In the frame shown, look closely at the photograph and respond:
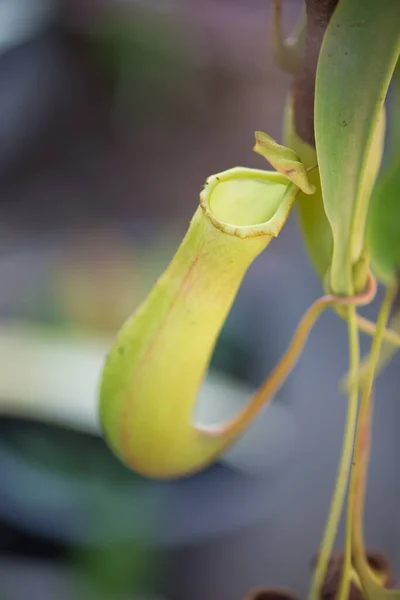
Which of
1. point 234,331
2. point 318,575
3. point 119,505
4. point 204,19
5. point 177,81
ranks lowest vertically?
point 119,505

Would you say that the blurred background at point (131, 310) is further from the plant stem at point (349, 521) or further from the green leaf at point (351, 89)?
the green leaf at point (351, 89)

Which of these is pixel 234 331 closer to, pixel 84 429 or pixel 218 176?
pixel 84 429

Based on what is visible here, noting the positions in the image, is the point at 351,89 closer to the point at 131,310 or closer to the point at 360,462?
the point at 360,462

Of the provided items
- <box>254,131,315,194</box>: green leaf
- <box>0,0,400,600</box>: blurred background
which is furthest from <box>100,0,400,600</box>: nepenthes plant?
<box>0,0,400,600</box>: blurred background

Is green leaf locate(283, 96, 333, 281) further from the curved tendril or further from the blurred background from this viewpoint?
the blurred background

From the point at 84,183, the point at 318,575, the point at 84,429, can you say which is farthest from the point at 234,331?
the point at 318,575

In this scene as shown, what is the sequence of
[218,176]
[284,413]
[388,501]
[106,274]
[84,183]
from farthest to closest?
[84,183] → [106,274] → [284,413] → [388,501] → [218,176]

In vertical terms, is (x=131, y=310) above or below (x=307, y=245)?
below

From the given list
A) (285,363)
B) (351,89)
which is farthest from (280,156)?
(285,363)
